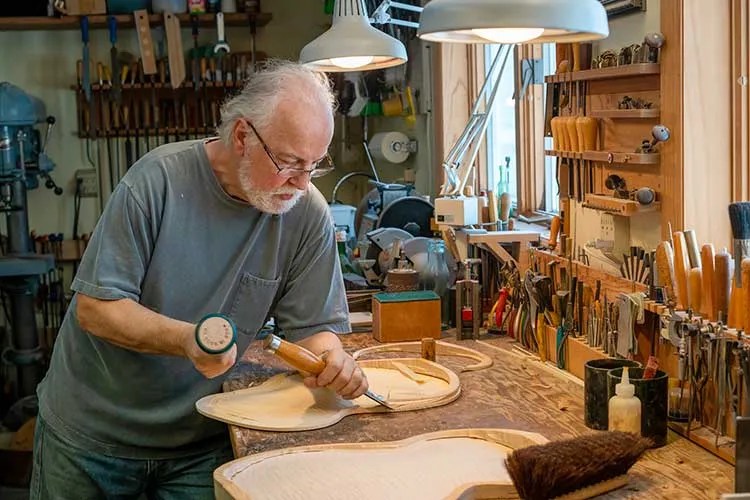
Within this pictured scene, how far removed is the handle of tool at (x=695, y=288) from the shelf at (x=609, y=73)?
0.48 m

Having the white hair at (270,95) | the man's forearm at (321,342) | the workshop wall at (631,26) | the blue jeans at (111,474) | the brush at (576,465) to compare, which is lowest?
the blue jeans at (111,474)

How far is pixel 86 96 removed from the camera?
233 inches

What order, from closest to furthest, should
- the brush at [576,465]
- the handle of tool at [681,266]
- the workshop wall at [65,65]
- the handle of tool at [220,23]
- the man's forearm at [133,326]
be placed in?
the brush at [576,465]
the handle of tool at [681,266]
the man's forearm at [133,326]
the handle of tool at [220,23]
the workshop wall at [65,65]

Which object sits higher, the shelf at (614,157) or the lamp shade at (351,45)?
the lamp shade at (351,45)

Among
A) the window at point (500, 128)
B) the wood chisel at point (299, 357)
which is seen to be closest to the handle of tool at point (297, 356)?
the wood chisel at point (299, 357)

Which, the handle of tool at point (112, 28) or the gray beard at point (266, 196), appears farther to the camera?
the handle of tool at point (112, 28)

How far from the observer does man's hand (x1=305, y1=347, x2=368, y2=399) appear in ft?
7.36

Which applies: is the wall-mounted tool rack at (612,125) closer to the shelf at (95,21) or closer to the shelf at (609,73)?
the shelf at (609,73)

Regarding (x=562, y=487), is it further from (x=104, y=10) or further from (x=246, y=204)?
(x=104, y=10)

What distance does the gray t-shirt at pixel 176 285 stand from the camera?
231 centimetres

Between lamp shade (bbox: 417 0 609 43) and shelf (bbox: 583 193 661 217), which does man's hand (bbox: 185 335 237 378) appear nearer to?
lamp shade (bbox: 417 0 609 43)

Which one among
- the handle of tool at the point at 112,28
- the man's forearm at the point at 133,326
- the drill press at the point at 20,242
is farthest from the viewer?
the handle of tool at the point at 112,28

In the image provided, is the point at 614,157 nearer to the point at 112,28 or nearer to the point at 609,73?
the point at 609,73

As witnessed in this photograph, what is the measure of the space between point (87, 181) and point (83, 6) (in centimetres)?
105
